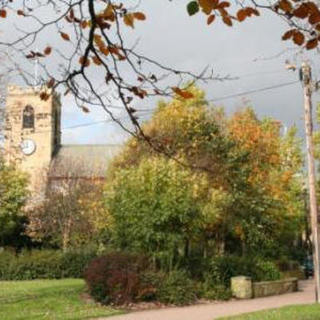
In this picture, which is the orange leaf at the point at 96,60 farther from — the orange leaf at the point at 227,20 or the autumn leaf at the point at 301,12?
the autumn leaf at the point at 301,12

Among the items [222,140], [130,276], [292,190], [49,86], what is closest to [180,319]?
[130,276]

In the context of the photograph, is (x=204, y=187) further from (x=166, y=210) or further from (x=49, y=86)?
(x=49, y=86)

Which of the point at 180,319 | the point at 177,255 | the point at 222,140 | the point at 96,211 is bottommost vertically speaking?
the point at 180,319

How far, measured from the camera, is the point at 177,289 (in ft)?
71.1

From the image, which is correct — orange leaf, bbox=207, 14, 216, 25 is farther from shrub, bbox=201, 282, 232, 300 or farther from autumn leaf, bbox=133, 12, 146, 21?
shrub, bbox=201, 282, 232, 300

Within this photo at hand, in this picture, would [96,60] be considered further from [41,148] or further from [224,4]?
[41,148]

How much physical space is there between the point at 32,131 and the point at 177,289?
28.3ft

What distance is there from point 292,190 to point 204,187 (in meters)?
19.4

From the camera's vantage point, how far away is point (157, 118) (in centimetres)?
3322

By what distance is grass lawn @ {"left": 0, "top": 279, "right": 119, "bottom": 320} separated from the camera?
56.3ft

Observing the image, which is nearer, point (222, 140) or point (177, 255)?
point (177, 255)

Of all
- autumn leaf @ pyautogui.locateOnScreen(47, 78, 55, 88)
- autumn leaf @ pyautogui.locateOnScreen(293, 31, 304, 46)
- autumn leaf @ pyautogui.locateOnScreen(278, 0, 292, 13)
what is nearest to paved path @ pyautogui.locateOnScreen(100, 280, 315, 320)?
autumn leaf @ pyautogui.locateOnScreen(47, 78, 55, 88)

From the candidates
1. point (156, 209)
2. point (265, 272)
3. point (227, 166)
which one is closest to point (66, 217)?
point (227, 166)

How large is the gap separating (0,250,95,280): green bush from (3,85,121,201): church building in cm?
476
